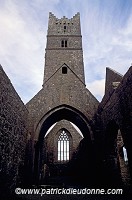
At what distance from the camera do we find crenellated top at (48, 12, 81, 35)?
22.3m

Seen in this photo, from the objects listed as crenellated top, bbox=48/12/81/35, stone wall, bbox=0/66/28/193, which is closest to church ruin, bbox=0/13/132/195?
stone wall, bbox=0/66/28/193

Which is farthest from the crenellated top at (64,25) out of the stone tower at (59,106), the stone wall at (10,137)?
the stone wall at (10,137)

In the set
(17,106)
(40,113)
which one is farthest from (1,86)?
(40,113)

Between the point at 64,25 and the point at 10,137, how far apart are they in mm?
19723

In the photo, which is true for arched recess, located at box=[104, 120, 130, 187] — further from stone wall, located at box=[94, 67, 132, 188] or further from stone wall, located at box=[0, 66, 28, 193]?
stone wall, located at box=[0, 66, 28, 193]

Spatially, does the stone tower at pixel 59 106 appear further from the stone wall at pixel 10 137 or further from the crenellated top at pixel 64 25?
the crenellated top at pixel 64 25

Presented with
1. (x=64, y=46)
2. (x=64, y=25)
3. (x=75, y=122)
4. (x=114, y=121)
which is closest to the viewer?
(x=114, y=121)

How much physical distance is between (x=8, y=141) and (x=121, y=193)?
6.27 m

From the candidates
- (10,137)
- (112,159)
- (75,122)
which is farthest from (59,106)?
(10,137)

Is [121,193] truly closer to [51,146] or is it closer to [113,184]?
[113,184]

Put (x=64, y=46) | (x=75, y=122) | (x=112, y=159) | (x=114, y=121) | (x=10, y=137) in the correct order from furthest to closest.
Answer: (x=64, y=46)
(x=75, y=122)
(x=112, y=159)
(x=114, y=121)
(x=10, y=137)

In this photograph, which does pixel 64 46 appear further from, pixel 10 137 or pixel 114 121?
pixel 10 137

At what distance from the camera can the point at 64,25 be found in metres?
23.1

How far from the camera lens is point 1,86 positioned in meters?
6.47
